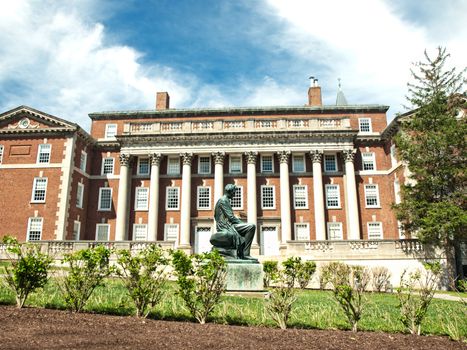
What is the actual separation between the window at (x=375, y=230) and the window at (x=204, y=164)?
1659 cm

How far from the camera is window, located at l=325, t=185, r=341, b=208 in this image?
3731cm

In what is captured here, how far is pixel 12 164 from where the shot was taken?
36469 millimetres

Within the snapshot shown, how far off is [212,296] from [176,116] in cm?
3532

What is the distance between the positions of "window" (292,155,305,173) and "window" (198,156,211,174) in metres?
8.51

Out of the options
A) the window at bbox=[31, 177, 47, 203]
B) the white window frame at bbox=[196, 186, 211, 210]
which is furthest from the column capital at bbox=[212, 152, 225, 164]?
the window at bbox=[31, 177, 47, 203]

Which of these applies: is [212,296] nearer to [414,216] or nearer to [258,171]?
[414,216]

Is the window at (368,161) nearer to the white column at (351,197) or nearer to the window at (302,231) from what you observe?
the white column at (351,197)

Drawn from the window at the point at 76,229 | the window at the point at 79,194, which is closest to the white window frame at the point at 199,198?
the window at the point at 79,194

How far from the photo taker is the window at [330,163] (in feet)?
126

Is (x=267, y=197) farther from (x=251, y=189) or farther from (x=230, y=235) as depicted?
(x=230, y=235)

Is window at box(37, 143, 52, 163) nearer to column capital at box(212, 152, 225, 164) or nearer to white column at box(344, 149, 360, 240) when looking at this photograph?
column capital at box(212, 152, 225, 164)

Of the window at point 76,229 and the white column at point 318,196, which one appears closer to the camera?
the white column at point 318,196

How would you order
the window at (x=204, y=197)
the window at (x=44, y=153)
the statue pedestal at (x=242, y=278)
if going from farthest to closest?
1. the window at (x=204, y=197)
2. the window at (x=44, y=153)
3. the statue pedestal at (x=242, y=278)

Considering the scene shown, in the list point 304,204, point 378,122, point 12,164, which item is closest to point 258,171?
point 304,204
